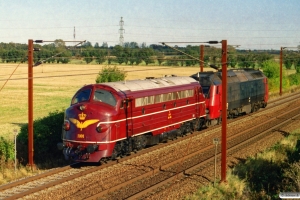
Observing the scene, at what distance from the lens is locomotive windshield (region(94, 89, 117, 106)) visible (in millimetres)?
20984

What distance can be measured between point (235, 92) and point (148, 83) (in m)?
12.7

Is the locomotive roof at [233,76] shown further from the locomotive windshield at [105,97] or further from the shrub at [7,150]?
the shrub at [7,150]

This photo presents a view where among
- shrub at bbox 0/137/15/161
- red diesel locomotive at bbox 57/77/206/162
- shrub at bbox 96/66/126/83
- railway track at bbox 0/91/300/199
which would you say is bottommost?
railway track at bbox 0/91/300/199

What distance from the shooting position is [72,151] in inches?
811

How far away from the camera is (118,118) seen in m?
20.9

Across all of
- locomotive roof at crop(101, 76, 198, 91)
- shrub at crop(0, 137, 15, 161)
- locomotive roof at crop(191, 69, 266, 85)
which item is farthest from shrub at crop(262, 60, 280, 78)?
shrub at crop(0, 137, 15, 161)

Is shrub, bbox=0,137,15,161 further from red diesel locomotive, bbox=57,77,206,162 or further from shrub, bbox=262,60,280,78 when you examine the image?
shrub, bbox=262,60,280,78

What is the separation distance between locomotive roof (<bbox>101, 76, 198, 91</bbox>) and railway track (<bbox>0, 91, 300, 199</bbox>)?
10.9ft

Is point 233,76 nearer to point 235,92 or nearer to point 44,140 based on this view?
point 235,92

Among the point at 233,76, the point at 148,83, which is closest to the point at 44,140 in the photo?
the point at 148,83

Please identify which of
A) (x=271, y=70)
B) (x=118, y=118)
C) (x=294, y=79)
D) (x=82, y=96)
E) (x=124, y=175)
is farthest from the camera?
(x=294, y=79)

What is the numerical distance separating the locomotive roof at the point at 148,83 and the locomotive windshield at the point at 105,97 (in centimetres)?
58

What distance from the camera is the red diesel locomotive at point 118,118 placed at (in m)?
20.3

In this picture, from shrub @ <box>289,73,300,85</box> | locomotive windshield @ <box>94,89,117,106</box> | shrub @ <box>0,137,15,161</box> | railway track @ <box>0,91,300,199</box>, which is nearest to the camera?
railway track @ <box>0,91,300,199</box>
